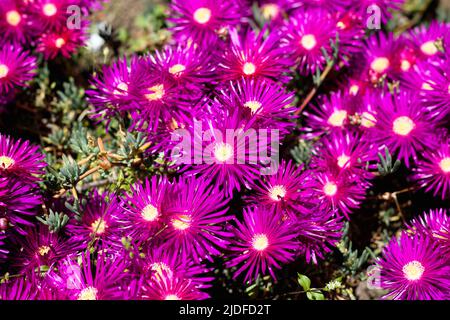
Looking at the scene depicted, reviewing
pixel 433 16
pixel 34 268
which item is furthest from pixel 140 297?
pixel 433 16

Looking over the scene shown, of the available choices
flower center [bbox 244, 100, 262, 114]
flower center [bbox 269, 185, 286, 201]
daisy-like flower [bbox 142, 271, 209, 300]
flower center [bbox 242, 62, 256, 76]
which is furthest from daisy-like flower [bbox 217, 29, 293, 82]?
daisy-like flower [bbox 142, 271, 209, 300]

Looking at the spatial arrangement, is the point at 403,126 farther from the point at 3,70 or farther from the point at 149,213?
the point at 3,70

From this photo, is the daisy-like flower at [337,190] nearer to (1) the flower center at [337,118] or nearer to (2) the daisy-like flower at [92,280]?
(1) the flower center at [337,118]

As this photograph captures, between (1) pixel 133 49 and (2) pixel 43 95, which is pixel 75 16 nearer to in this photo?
(2) pixel 43 95

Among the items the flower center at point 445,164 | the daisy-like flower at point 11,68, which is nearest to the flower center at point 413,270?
the flower center at point 445,164

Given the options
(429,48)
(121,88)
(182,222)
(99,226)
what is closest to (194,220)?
(182,222)

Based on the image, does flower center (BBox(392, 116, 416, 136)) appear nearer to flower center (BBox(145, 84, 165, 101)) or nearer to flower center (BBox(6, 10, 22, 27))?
flower center (BBox(145, 84, 165, 101))

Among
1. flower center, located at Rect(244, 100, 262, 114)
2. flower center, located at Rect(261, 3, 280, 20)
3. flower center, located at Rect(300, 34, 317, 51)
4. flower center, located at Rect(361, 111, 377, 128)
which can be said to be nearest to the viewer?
flower center, located at Rect(244, 100, 262, 114)

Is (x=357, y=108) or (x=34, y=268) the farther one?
(x=357, y=108)
